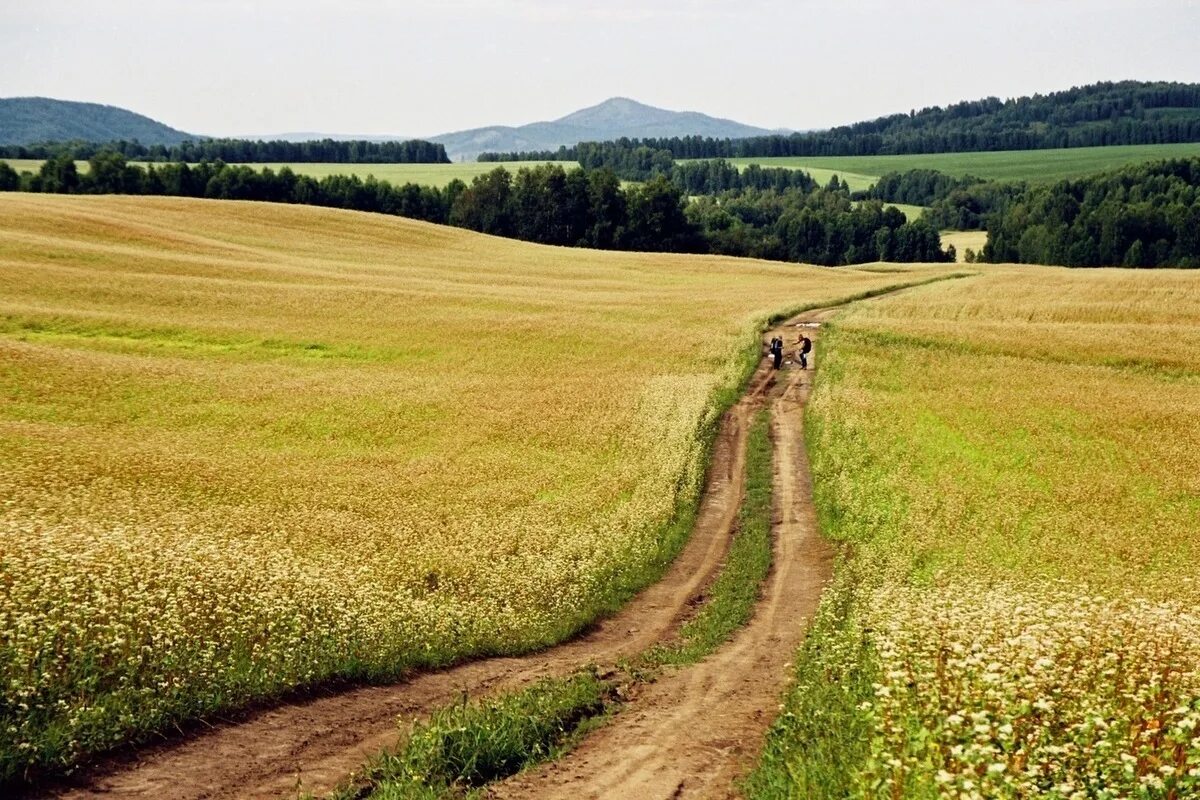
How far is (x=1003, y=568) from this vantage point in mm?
19109

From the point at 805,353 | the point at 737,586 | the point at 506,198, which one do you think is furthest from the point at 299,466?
the point at 506,198

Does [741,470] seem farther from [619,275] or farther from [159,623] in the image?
[619,275]

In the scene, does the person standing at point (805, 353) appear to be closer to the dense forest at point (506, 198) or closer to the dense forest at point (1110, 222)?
the dense forest at point (506, 198)

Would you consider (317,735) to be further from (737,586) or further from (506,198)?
(506,198)

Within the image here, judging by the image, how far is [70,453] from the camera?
76.9 ft

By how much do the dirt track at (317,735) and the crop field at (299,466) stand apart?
45cm

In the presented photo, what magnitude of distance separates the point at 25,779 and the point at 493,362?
32.4 m

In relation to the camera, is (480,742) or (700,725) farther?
(700,725)

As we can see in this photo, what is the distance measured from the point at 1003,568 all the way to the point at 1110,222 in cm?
12812

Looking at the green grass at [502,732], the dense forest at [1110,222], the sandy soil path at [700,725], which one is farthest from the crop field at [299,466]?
the dense forest at [1110,222]

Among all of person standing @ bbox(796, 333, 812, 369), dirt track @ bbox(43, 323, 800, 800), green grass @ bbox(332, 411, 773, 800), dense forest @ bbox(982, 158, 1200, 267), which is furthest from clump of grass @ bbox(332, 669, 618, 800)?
dense forest @ bbox(982, 158, 1200, 267)

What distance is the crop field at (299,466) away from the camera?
13.4 m

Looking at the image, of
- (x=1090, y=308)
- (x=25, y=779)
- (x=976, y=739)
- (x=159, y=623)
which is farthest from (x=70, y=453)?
(x=1090, y=308)

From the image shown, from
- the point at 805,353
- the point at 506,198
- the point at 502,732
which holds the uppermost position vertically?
the point at 506,198
